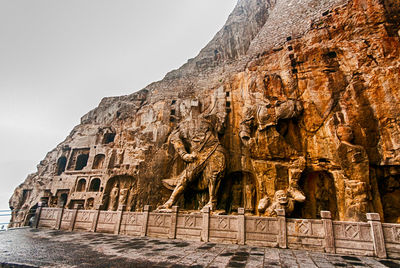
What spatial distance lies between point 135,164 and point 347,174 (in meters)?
13.8

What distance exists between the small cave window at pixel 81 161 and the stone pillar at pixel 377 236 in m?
24.0

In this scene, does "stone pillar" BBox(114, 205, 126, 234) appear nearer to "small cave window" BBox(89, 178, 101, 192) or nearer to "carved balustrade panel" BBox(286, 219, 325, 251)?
"carved balustrade panel" BBox(286, 219, 325, 251)

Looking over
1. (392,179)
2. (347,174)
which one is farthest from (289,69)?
(392,179)

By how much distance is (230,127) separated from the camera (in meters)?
14.3

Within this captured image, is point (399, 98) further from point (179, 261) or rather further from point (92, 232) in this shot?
point (92, 232)

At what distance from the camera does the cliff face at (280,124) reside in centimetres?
936

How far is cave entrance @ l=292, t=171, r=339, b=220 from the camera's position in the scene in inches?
395

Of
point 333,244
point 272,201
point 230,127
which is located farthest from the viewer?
point 230,127

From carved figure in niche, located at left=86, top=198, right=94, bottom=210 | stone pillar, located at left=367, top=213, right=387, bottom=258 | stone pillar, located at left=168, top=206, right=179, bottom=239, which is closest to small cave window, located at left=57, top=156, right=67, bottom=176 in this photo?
carved figure in niche, located at left=86, top=198, right=94, bottom=210

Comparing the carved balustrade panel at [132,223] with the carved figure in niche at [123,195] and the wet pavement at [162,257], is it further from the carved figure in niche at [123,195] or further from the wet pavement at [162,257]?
the carved figure in niche at [123,195]

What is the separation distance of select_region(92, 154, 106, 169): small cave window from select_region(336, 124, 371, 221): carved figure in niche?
20460 mm

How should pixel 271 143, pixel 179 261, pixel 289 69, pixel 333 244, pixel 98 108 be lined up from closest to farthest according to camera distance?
pixel 179 261 → pixel 333 244 → pixel 271 143 → pixel 289 69 → pixel 98 108

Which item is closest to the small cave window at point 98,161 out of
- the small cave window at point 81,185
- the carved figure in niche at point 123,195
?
the small cave window at point 81,185

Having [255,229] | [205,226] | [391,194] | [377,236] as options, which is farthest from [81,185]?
[391,194]
